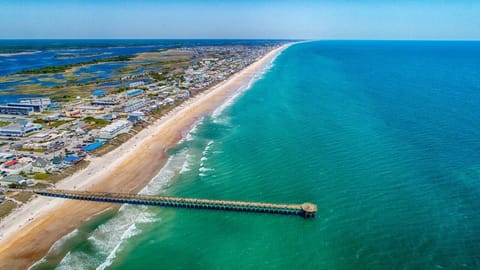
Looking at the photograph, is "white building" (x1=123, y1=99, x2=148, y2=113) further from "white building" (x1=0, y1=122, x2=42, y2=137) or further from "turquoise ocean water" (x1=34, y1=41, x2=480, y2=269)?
"white building" (x1=0, y1=122, x2=42, y2=137)

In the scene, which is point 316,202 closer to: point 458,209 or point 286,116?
point 458,209

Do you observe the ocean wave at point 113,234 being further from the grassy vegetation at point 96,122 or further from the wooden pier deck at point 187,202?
the grassy vegetation at point 96,122

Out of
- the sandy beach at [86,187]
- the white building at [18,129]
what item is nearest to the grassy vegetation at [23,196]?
the sandy beach at [86,187]

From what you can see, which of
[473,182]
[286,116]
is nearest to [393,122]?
[286,116]

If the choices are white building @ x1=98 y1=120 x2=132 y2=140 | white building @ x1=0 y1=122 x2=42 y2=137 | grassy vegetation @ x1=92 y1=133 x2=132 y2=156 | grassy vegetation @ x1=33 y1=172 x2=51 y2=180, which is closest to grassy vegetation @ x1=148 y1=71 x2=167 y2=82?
white building @ x1=98 y1=120 x2=132 y2=140

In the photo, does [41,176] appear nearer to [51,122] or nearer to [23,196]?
[23,196]
